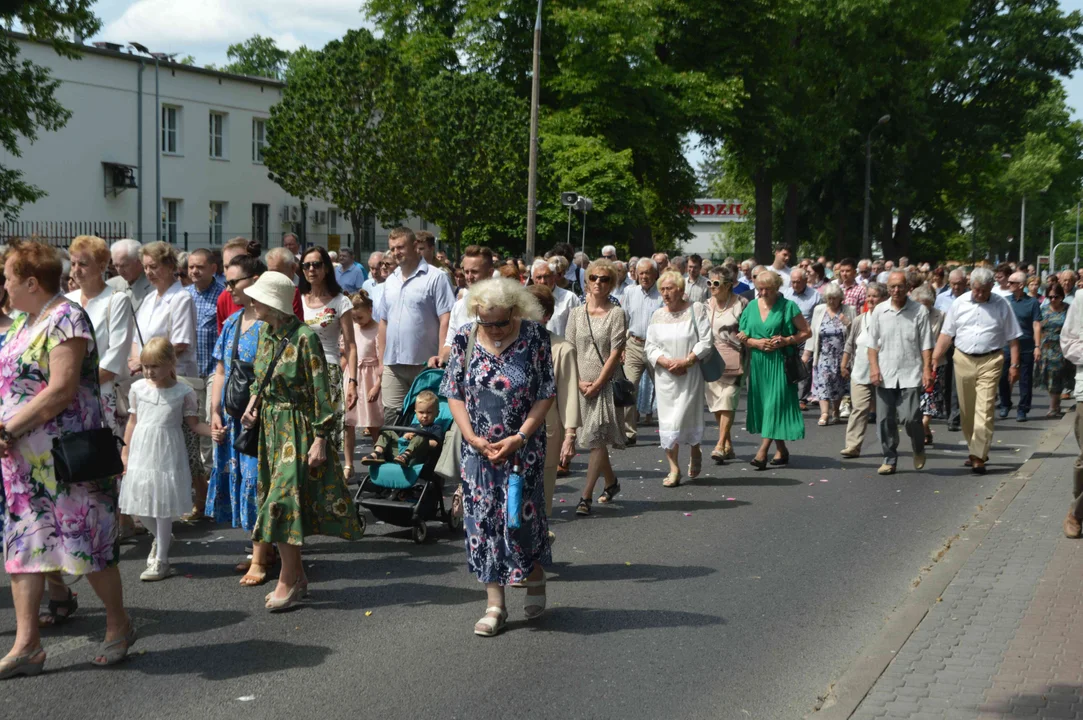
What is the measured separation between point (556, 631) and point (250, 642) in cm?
147

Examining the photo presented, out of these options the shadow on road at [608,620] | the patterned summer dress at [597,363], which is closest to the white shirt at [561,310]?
the patterned summer dress at [597,363]

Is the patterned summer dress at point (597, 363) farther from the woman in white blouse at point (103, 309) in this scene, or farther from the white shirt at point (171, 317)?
the woman in white blouse at point (103, 309)

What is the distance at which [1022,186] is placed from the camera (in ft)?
249

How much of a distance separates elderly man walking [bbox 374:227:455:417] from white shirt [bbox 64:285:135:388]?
→ 2712 millimetres

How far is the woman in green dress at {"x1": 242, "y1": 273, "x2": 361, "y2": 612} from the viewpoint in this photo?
265 inches

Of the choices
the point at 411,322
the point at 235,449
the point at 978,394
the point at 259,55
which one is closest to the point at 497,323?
the point at 235,449

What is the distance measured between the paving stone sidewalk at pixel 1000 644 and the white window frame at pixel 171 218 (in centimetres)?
4077

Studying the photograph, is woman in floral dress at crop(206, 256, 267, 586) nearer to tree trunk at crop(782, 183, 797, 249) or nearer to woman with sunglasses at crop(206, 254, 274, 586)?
woman with sunglasses at crop(206, 254, 274, 586)

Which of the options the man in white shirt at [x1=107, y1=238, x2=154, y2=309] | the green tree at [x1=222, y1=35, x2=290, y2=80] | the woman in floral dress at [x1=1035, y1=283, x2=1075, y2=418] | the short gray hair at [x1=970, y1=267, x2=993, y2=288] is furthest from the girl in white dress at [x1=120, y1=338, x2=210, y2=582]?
the green tree at [x1=222, y1=35, x2=290, y2=80]

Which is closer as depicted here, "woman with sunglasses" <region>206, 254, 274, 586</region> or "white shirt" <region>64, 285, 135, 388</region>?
"woman with sunglasses" <region>206, 254, 274, 586</region>

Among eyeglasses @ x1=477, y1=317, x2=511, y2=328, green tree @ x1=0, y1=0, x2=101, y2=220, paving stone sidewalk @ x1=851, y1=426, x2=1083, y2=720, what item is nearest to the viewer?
paving stone sidewalk @ x1=851, y1=426, x2=1083, y2=720

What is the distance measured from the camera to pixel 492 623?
6.47m

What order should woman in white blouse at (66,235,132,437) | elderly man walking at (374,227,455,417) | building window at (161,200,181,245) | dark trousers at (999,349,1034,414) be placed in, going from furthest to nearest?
building window at (161,200,181,245)
dark trousers at (999,349,1034,414)
elderly man walking at (374,227,455,417)
woman in white blouse at (66,235,132,437)

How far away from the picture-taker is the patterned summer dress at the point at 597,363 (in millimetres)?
9984
